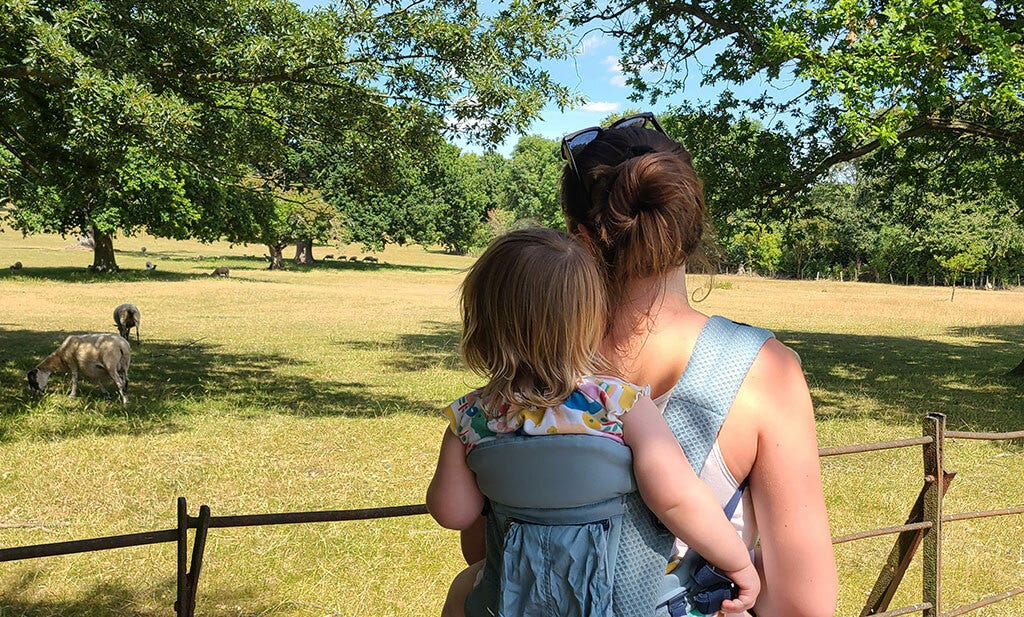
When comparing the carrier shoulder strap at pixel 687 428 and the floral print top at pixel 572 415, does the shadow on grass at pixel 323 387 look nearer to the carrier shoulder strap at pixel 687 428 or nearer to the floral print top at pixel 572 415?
the floral print top at pixel 572 415

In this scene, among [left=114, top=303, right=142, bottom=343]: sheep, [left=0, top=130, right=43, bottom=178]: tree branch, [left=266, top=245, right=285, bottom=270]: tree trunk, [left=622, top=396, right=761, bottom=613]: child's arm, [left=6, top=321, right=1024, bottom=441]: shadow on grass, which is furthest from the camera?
[left=266, top=245, right=285, bottom=270]: tree trunk

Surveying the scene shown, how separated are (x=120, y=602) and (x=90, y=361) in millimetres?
7038

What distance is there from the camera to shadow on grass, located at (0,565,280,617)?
4926mm

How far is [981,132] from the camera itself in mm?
11922

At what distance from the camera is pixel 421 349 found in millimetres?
17703

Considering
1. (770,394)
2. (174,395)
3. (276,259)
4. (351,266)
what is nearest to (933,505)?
(770,394)

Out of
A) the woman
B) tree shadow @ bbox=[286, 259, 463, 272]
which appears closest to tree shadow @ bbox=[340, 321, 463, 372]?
the woman

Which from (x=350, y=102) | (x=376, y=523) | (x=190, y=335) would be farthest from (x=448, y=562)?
(x=190, y=335)

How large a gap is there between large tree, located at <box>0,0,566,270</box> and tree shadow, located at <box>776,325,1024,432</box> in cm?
667

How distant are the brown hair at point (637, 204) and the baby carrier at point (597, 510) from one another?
0.16m

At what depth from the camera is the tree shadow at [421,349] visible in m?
15.4

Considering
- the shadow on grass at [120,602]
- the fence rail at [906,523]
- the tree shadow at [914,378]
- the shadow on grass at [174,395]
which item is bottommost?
the shadow on grass at [120,602]

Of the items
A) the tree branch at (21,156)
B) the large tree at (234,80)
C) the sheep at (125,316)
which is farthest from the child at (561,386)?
the sheep at (125,316)

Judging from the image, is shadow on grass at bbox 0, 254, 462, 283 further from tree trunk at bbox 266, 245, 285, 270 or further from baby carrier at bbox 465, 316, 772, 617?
baby carrier at bbox 465, 316, 772, 617
